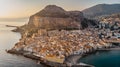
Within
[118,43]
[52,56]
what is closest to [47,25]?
[118,43]

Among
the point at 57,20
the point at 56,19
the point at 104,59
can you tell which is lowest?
the point at 104,59

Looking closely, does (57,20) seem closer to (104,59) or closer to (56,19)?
(56,19)

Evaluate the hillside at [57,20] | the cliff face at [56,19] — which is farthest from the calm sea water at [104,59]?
the cliff face at [56,19]

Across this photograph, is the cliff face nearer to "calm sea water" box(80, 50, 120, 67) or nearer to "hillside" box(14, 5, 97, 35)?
"hillside" box(14, 5, 97, 35)

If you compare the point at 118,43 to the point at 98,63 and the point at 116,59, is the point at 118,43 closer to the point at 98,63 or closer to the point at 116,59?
the point at 116,59

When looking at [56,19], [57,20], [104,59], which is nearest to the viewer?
[104,59]

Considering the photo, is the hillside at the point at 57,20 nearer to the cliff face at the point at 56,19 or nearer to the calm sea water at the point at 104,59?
the cliff face at the point at 56,19

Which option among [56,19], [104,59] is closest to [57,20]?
[56,19]
